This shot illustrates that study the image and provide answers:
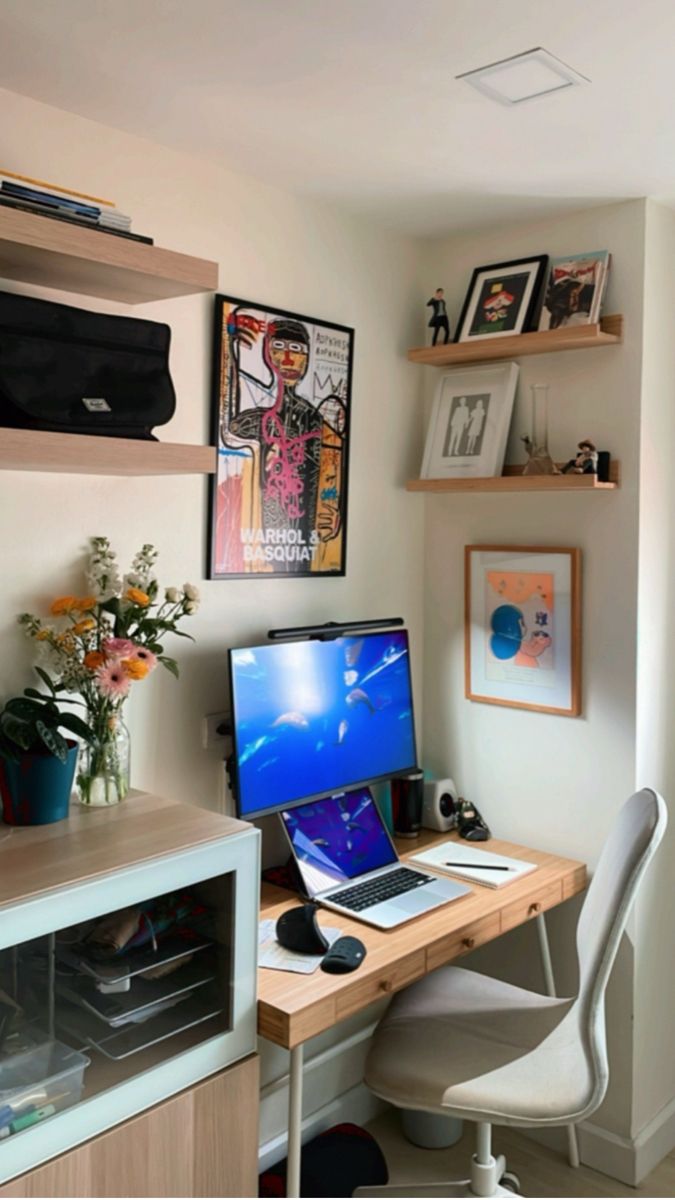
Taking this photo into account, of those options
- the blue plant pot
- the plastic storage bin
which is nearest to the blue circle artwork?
the blue plant pot

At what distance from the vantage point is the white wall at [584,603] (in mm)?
2453

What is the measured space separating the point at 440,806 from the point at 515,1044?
2.55 feet

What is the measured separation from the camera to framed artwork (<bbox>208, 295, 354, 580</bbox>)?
7.51 ft

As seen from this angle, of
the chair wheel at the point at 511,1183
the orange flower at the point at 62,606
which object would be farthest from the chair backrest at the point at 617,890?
the orange flower at the point at 62,606

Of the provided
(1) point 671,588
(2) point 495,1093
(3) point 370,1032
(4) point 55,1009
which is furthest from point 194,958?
(1) point 671,588

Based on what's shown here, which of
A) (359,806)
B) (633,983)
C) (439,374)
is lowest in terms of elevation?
(633,983)

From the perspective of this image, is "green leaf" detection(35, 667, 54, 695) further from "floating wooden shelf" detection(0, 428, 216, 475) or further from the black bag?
the black bag

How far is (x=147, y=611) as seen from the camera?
2.00 metres

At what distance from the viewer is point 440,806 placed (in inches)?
108

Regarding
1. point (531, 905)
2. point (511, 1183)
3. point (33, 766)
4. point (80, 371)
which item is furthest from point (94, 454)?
point (511, 1183)

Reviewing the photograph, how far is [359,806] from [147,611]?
2.80 feet

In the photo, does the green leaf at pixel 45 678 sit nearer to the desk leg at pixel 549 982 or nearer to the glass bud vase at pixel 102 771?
the glass bud vase at pixel 102 771

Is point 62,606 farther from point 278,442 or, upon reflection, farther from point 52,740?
point 278,442

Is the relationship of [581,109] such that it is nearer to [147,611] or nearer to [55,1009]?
[147,611]
